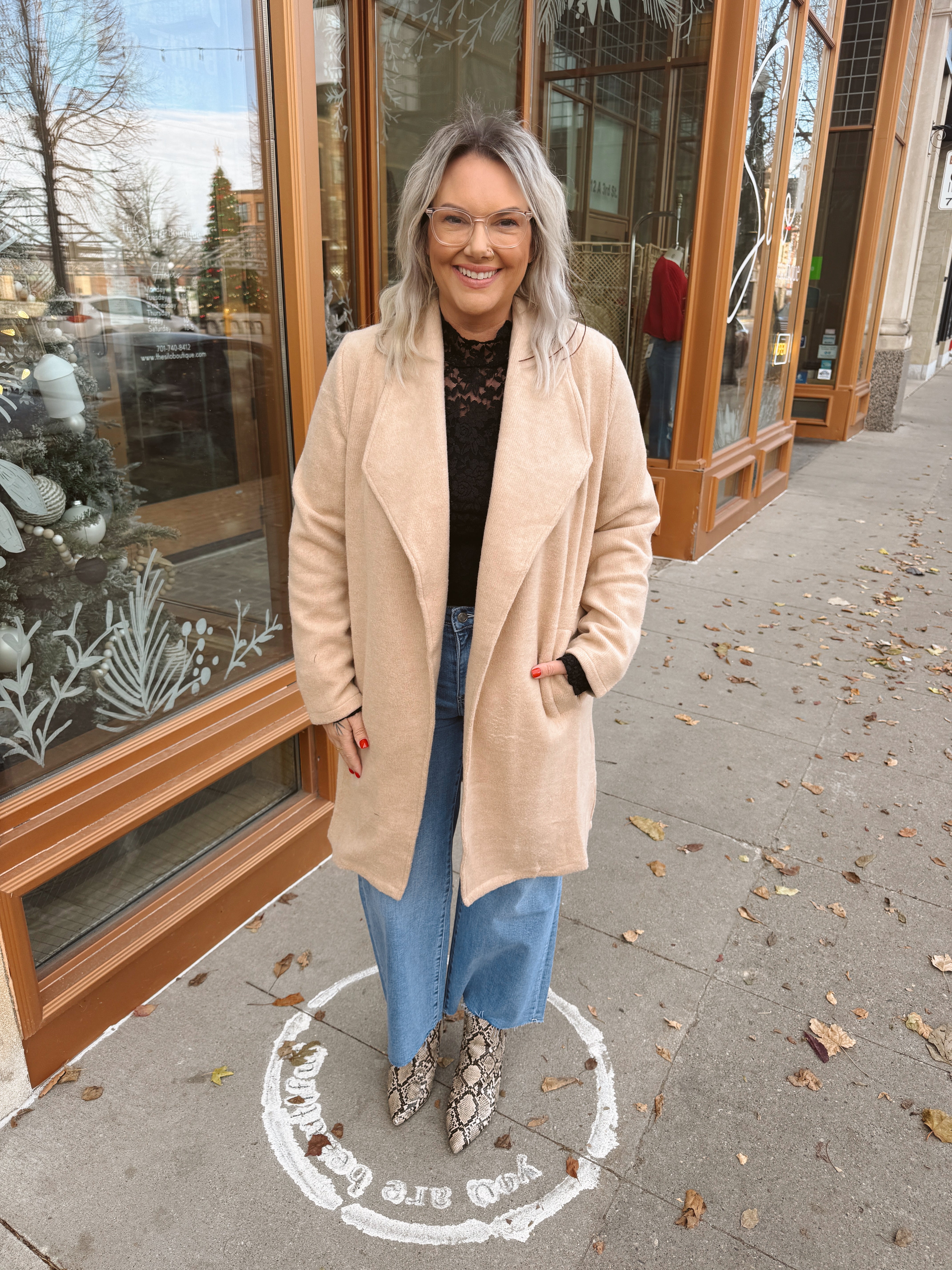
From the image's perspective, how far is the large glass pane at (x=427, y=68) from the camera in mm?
4594

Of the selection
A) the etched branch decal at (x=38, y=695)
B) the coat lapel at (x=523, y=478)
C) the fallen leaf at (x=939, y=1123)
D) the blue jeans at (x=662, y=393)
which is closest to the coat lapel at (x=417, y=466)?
the coat lapel at (x=523, y=478)

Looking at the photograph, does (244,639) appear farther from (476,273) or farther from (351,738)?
(476,273)

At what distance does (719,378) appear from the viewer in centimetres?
710

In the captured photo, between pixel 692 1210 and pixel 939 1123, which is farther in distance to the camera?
pixel 939 1123

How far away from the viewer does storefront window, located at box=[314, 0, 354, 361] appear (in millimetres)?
4297

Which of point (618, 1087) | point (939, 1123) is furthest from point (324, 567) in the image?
point (939, 1123)

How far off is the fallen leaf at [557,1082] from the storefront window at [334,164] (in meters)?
3.16

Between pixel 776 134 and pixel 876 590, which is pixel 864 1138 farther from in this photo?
pixel 776 134

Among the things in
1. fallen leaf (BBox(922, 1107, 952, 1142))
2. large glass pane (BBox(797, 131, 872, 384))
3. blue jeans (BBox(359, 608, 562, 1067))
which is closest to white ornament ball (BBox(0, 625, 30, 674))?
blue jeans (BBox(359, 608, 562, 1067))

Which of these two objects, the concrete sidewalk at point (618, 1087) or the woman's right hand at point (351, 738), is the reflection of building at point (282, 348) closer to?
the concrete sidewalk at point (618, 1087)

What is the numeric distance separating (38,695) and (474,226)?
1.63 metres

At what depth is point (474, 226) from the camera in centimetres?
177

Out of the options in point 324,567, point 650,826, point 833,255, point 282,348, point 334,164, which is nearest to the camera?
point 324,567

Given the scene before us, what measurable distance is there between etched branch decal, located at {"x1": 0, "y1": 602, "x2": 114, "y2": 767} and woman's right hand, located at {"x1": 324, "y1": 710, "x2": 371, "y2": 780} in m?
0.84
